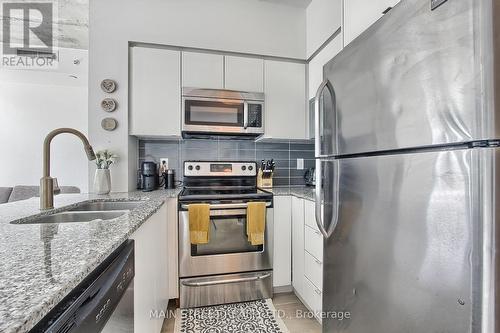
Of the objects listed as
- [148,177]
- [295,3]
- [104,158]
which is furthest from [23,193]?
[295,3]

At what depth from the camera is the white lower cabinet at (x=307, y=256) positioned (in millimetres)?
1660

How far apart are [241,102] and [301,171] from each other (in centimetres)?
107

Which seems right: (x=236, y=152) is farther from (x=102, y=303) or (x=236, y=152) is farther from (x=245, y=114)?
(x=102, y=303)

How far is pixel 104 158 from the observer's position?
6.35ft

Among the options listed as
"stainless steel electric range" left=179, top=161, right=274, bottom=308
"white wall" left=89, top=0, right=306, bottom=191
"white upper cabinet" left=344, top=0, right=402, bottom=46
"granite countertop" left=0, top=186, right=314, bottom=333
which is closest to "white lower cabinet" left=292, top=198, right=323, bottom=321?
"stainless steel electric range" left=179, top=161, right=274, bottom=308

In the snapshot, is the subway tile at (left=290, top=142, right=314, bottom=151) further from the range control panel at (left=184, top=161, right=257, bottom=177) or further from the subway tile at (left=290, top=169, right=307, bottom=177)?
the range control panel at (left=184, top=161, right=257, bottom=177)

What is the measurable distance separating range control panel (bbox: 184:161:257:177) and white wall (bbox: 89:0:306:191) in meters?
0.51

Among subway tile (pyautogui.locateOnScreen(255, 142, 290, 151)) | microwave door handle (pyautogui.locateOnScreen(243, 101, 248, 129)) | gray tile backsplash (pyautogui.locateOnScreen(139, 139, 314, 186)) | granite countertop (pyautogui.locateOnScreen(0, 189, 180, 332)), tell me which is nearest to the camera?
granite countertop (pyautogui.locateOnScreen(0, 189, 180, 332))

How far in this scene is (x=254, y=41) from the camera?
2244 millimetres

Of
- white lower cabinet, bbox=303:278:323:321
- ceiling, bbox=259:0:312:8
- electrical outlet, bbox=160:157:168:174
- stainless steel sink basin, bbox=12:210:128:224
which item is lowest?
white lower cabinet, bbox=303:278:323:321

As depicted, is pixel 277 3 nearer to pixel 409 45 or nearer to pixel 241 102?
pixel 241 102

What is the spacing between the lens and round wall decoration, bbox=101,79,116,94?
198cm

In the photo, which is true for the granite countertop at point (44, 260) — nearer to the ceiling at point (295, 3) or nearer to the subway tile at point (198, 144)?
the subway tile at point (198, 144)

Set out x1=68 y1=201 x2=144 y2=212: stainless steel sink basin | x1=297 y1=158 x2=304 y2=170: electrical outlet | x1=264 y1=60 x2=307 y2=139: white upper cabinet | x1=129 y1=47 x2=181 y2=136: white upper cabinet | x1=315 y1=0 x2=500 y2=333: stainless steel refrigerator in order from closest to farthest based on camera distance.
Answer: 1. x1=315 y1=0 x2=500 y2=333: stainless steel refrigerator
2. x1=68 y1=201 x2=144 y2=212: stainless steel sink basin
3. x1=129 y1=47 x2=181 y2=136: white upper cabinet
4. x1=264 y1=60 x2=307 y2=139: white upper cabinet
5. x1=297 y1=158 x2=304 y2=170: electrical outlet
